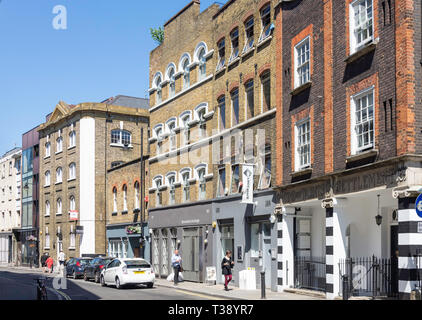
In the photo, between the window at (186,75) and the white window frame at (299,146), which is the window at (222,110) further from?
the white window frame at (299,146)

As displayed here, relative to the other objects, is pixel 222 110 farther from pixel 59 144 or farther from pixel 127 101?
pixel 59 144

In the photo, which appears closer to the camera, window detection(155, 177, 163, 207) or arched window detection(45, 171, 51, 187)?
window detection(155, 177, 163, 207)

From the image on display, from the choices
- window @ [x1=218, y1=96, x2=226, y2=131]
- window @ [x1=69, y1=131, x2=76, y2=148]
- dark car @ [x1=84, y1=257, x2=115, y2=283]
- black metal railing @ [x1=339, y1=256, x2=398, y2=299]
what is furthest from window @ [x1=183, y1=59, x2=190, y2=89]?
window @ [x1=69, y1=131, x2=76, y2=148]

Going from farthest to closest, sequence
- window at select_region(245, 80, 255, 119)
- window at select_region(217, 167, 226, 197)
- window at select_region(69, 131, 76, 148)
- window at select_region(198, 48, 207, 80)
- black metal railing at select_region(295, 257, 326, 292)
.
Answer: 1. window at select_region(69, 131, 76, 148)
2. window at select_region(198, 48, 207, 80)
3. window at select_region(217, 167, 226, 197)
4. window at select_region(245, 80, 255, 119)
5. black metal railing at select_region(295, 257, 326, 292)

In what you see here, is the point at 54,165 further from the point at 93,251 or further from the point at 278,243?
the point at 278,243

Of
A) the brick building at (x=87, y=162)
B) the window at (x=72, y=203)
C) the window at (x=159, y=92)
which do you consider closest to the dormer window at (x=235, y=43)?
the window at (x=159, y=92)

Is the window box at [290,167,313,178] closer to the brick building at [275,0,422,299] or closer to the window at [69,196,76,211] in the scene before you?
the brick building at [275,0,422,299]

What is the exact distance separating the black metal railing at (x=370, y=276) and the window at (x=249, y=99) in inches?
392

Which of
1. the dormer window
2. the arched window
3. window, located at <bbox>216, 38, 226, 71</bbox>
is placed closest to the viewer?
the dormer window

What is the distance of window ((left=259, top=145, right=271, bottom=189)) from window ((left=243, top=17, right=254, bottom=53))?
546 cm

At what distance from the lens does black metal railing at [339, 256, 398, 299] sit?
64.2 feet

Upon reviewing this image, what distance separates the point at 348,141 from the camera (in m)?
20.2

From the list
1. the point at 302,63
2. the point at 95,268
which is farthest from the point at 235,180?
the point at 95,268

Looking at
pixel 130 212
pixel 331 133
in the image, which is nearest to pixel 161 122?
pixel 130 212
